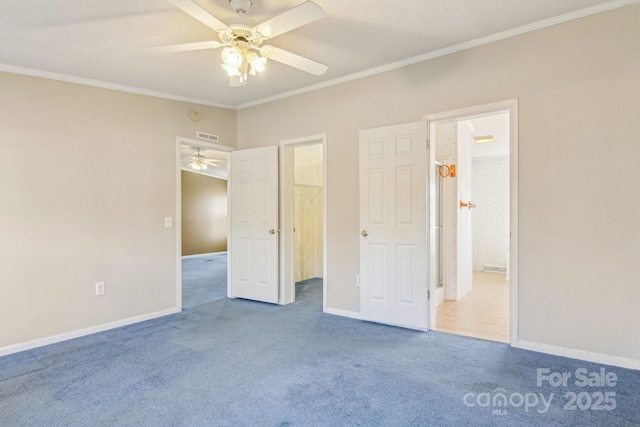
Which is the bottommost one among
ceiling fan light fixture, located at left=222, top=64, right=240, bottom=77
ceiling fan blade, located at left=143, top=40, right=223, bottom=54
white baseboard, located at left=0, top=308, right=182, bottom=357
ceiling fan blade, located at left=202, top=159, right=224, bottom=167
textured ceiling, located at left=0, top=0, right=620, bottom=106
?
white baseboard, located at left=0, top=308, right=182, bottom=357

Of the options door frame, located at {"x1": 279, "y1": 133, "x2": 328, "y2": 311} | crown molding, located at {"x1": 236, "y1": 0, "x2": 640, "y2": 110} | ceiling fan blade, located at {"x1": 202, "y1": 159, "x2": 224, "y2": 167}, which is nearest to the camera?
crown molding, located at {"x1": 236, "y1": 0, "x2": 640, "y2": 110}

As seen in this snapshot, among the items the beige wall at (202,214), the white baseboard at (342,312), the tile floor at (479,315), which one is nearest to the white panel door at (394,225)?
the white baseboard at (342,312)

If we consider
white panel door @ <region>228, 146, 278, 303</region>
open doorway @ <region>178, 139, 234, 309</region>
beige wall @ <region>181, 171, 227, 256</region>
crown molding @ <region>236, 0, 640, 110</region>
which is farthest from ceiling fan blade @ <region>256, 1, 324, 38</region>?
beige wall @ <region>181, 171, 227, 256</region>

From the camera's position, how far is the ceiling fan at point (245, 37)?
1.92 m

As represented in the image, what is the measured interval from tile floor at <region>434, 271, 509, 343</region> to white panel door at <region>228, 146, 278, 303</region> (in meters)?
2.04

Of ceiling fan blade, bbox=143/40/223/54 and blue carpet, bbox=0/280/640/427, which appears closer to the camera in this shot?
blue carpet, bbox=0/280/640/427

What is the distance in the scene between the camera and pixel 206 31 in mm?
2686

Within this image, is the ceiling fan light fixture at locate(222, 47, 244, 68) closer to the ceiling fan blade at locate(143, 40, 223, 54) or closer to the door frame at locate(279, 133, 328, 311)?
the ceiling fan blade at locate(143, 40, 223, 54)

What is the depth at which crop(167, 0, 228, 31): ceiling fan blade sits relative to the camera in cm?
180

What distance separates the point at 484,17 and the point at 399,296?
249cm

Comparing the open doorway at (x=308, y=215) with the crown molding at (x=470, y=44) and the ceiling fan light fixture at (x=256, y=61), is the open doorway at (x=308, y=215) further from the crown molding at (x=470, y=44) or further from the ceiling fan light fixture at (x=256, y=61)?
the ceiling fan light fixture at (x=256, y=61)

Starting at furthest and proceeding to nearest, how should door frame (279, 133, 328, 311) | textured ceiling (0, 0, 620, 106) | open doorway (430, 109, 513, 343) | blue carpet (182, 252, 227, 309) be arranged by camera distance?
1. blue carpet (182, 252, 227, 309)
2. door frame (279, 133, 328, 311)
3. open doorway (430, 109, 513, 343)
4. textured ceiling (0, 0, 620, 106)

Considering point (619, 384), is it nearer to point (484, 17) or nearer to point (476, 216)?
point (484, 17)

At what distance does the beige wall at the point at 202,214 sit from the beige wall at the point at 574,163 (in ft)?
25.8
